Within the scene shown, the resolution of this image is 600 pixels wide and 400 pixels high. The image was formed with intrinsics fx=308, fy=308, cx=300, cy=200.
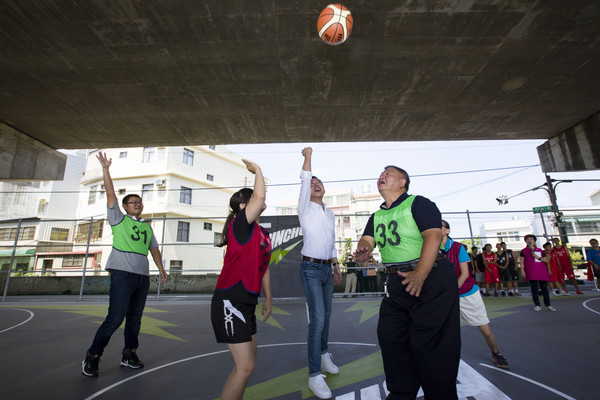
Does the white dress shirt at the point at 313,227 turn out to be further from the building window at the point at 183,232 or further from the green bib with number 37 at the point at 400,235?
the building window at the point at 183,232

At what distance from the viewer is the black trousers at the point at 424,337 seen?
1.98 m

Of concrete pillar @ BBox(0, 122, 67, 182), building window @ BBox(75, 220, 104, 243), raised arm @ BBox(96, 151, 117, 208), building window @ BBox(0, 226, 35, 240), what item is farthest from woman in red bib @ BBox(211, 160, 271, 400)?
building window @ BBox(0, 226, 35, 240)

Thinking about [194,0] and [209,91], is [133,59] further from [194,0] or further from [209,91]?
[194,0]

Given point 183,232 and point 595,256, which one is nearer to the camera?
point 595,256

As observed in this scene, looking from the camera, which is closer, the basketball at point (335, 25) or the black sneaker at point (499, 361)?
the black sneaker at point (499, 361)

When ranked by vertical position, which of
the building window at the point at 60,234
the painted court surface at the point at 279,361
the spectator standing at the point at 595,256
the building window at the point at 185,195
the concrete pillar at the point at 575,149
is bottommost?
the painted court surface at the point at 279,361

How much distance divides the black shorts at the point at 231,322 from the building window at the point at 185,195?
101 ft

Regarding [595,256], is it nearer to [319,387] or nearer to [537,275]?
[537,275]

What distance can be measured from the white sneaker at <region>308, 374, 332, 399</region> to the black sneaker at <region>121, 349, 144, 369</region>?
7.13 ft

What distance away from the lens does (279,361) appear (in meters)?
3.85

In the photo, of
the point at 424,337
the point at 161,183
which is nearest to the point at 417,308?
the point at 424,337

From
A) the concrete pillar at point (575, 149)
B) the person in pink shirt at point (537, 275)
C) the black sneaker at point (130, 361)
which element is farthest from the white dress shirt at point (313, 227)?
the concrete pillar at point (575, 149)

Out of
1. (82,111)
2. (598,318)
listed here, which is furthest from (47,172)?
(598,318)

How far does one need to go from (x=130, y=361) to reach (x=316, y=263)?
2.56m
